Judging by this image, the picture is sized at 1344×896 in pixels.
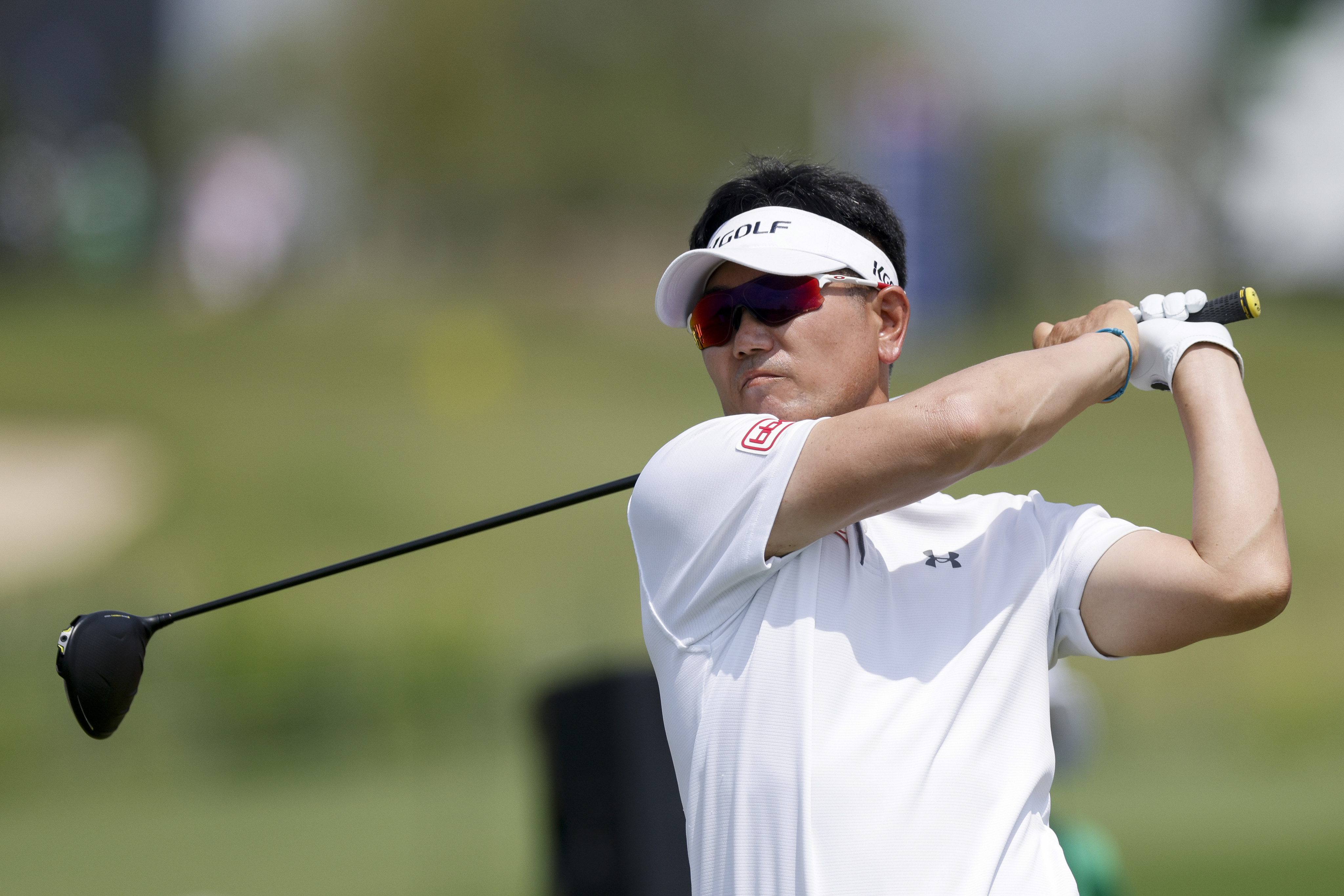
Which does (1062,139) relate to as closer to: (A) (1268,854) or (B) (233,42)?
(B) (233,42)

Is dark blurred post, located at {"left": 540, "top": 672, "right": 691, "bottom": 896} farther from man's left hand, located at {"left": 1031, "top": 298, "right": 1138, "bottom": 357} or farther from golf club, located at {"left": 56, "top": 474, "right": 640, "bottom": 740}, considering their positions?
man's left hand, located at {"left": 1031, "top": 298, "right": 1138, "bottom": 357}

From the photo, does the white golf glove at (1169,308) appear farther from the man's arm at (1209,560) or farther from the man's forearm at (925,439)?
the man's forearm at (925,439)

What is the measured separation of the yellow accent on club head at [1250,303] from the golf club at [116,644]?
4.03ft

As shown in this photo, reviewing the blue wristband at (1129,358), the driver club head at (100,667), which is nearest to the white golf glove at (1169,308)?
the blue wristband at (1129,358)

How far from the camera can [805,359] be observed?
105 inches

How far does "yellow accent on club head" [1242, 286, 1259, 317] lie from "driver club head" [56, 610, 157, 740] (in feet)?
7.42

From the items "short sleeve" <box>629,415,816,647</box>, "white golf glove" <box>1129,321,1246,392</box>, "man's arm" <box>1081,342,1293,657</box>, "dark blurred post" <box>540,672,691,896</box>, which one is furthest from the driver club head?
"dark blurred post" <box>540,672,691,896</box>

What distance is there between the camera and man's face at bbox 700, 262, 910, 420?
264 cm

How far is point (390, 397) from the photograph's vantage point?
2506cm

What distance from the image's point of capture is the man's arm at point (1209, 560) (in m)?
2.28

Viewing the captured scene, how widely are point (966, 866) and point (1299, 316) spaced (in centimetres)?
3391

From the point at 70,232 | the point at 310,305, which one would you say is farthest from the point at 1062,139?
the point at 70,232

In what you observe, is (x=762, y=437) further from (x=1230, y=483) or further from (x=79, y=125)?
(x=79, y=125)

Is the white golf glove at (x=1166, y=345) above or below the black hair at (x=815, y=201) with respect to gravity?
below
